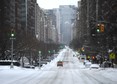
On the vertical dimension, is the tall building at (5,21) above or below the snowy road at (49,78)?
above

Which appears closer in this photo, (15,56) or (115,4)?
(115,4)

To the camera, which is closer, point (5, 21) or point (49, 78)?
point (49, 78)

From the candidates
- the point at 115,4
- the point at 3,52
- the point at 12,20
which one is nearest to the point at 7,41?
the point at 3,52

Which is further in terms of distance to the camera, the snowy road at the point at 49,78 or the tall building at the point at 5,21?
the tall building at the point at 5,21

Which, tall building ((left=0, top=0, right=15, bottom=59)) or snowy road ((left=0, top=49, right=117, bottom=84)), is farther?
tall building ((left=0, top=0, right=15, bottom=59))

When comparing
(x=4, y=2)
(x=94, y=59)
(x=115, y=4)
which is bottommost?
(x=94, y=59)

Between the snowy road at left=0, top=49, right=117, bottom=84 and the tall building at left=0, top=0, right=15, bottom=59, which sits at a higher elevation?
the tall building at left=0, top=0, right=15, bottom=59

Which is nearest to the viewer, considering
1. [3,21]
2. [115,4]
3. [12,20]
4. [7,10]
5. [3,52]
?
[115,4]

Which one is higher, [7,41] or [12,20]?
[12,20]

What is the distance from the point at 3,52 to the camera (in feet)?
295

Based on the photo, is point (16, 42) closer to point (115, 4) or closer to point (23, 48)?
point (23, 48)

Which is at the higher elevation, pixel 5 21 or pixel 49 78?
pixel 5 21

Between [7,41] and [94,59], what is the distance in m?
44.9

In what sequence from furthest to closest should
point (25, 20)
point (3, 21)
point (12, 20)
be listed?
point (25, 20), point (12, 20), point (3, 21)
